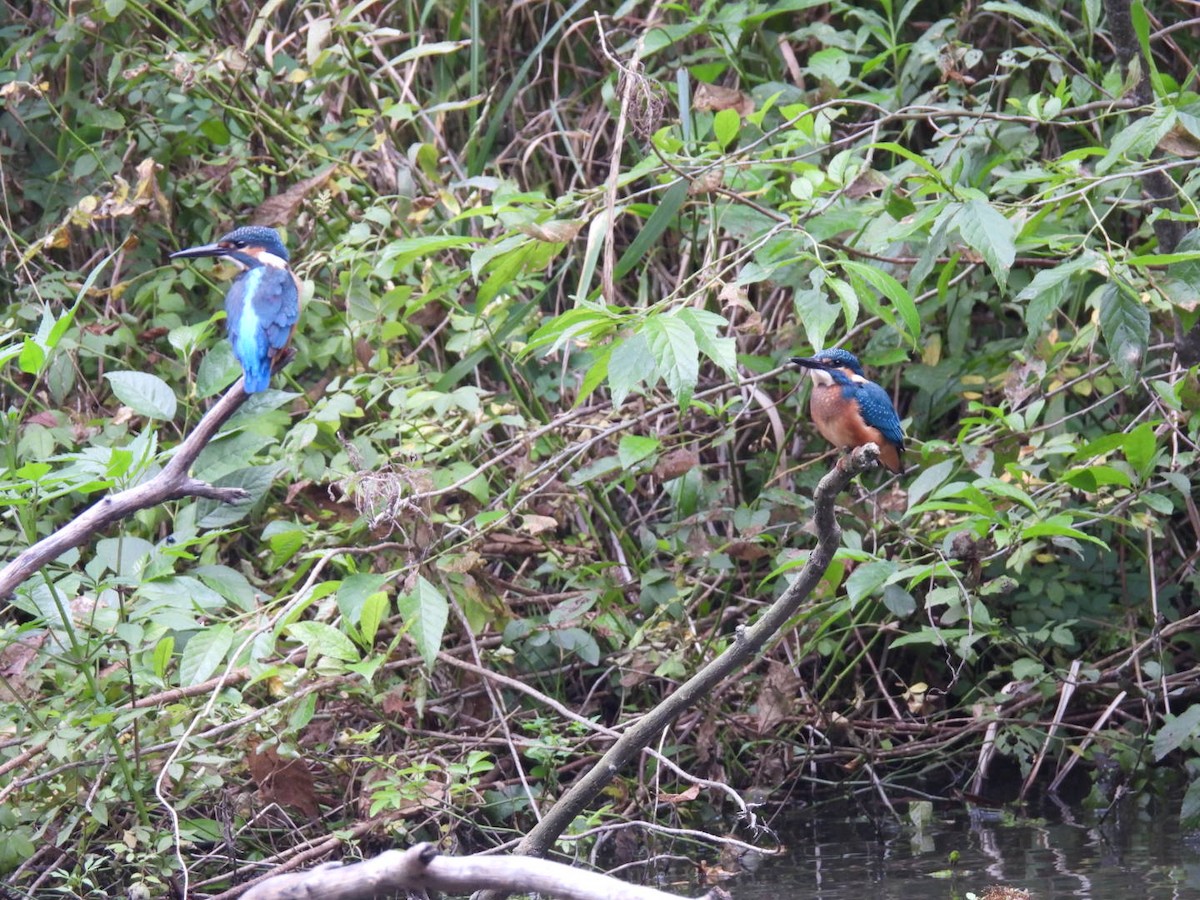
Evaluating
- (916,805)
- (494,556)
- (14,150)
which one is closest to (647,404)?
(494,556)

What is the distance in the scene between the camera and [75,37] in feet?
16.2

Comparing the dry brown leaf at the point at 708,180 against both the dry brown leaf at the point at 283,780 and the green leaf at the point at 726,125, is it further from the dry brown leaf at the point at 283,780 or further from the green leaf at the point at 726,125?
the dry brown leaf at the point at 283,780

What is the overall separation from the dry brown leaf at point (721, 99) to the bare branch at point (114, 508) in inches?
90.9

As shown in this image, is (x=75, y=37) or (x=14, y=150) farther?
(x=14, y=150)

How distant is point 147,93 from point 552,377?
1.94 m

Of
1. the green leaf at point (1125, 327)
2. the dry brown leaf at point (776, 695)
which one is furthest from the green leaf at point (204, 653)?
the green leaf at point (1125, 327)

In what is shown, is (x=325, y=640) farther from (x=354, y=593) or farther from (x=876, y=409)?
(x=876, y=409)

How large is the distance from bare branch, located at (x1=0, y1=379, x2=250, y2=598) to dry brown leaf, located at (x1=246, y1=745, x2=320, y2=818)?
992 millimetres

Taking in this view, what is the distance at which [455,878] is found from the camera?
1.81 metres

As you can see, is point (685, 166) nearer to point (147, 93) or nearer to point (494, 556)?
point (494, 556)

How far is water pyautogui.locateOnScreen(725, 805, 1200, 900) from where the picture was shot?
11.4ft

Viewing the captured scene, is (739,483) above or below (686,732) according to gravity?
above

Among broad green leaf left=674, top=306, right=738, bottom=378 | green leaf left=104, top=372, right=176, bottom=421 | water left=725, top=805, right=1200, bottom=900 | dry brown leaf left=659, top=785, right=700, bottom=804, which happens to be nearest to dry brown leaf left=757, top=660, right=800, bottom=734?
water left=725, top=805, right=1200, bottom=900

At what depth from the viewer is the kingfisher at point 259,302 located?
142 inches
